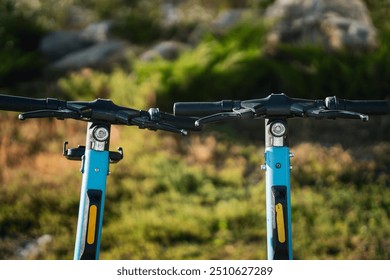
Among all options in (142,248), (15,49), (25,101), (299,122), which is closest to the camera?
(25,101)

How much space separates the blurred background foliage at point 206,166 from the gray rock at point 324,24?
0.33 metres

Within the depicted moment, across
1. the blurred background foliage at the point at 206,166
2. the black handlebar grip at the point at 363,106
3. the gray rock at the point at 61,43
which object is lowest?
the black handlebar grip at the point at 363,106

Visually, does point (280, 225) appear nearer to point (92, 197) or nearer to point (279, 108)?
point (279, 108)

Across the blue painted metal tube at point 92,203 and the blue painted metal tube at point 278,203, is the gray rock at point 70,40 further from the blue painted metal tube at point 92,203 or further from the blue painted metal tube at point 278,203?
the blue painted metal tube at point 278,203

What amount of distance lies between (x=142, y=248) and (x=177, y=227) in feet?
1.36

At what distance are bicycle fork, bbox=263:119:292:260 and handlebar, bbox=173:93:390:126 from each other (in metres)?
0.07

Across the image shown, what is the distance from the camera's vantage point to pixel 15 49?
423 inches

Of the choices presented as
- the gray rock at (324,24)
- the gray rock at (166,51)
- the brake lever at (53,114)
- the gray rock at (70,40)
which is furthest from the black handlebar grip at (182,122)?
the gray rock at (70,40)

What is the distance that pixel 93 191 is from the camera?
2.88 m

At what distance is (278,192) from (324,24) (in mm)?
7408

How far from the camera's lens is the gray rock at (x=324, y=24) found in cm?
949

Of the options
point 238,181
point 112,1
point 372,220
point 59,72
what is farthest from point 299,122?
point 112,1

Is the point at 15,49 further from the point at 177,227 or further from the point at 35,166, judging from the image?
the point at 177,227

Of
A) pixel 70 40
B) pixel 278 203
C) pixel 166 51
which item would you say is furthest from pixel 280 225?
pixel 70 40
